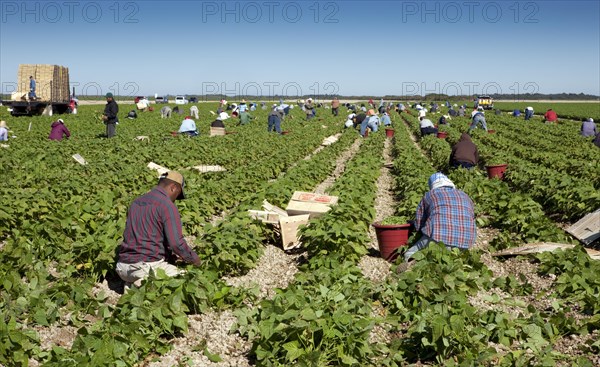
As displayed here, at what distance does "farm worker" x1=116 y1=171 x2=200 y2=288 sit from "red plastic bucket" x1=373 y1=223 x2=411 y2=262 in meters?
2.53

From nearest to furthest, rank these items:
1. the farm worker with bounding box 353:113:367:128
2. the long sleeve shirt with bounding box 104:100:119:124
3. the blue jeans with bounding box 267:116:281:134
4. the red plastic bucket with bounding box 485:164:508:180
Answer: the red plastic bucket with bounding box 485:164:508:180
the long sleeve shirt with bounding box 104:100:119:124
the blue jeans with bounding box 267:116:281:134
the farm worker with bounding box 353:113:367:128

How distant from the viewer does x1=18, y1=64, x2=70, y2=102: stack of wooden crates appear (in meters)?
31.5

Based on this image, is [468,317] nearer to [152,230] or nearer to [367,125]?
[152,230]

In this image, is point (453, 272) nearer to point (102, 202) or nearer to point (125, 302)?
point (125, 302)

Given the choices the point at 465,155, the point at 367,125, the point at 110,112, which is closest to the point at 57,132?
the point at 110,112

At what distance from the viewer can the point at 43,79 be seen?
105 ft

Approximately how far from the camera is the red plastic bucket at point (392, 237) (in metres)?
6.79

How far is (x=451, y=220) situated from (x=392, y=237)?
2.88 ft

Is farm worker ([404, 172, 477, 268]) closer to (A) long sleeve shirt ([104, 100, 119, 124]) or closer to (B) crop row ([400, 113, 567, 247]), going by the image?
(B) crop row ([400, 113, 567, 247])

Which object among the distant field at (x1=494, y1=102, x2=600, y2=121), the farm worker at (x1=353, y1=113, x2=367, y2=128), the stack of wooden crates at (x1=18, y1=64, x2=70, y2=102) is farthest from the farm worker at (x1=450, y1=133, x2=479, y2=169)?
the distant field at (x1=494, y1=102, x2=600, y2=121)

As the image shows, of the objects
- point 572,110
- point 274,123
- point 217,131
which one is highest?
point 572,110

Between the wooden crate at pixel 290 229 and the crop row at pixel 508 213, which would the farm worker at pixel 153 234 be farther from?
the crop row at pixel 508 213

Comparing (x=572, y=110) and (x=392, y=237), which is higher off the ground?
(x=572, y=110)

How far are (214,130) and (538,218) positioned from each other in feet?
50.6
